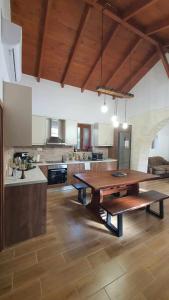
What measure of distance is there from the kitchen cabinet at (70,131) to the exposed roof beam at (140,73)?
2500mm

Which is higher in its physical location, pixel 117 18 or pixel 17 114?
pixel 117 18

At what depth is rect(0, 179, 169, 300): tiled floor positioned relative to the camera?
150 cm

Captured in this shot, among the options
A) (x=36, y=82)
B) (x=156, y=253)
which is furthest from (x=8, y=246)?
(x=36, y=82)

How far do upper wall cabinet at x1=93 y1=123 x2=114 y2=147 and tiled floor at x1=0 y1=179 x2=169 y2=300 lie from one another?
308 centimetres

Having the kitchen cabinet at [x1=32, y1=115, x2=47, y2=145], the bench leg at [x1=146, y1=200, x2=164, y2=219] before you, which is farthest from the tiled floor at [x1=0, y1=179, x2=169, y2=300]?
the kitchen cabinet at [x1=32, y1=115, x2=47, y2=145]

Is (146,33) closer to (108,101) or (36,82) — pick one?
(108,101)

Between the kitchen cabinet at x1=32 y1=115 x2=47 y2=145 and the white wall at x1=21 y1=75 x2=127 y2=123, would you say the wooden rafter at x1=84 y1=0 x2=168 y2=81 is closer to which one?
the white wall at x1=21 y1=75 x2=127 y2=123

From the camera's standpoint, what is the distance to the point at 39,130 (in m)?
4.25

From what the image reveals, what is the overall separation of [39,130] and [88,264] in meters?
3.32

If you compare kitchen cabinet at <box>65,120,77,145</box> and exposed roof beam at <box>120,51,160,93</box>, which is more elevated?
exposed roof beam at <box>120,51,160,93</box>

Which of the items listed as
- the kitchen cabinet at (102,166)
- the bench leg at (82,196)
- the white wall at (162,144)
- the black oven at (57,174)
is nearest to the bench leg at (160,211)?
the bench leg at (82,196)

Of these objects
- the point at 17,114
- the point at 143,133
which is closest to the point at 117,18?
the point at 17,114

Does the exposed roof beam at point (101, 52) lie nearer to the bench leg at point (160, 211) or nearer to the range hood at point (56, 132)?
the range hood at point (56, 132)

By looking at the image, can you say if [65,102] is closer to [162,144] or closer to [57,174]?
[57,174]
